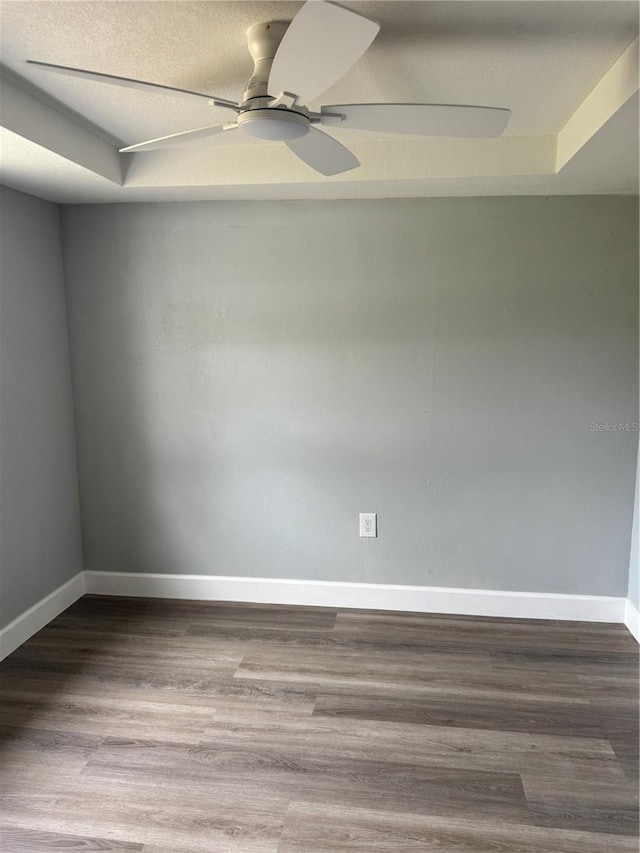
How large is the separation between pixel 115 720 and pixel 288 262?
6.67 ft

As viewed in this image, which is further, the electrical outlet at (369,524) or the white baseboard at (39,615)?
the electrical outlet at (369,524)

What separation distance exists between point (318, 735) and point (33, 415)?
1846 mm

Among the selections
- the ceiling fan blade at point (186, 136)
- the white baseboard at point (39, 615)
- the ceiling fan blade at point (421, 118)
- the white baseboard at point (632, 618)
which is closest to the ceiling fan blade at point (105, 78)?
the ceiling fan blade at point (186, 136)

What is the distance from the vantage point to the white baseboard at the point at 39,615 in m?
2.72

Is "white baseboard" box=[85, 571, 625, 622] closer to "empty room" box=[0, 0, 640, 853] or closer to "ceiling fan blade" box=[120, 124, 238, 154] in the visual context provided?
"empty room" box=[0, 0, 640, 853]

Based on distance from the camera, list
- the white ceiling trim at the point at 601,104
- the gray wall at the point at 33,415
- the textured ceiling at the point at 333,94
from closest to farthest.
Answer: the textured ceiling at the point at 333,94 < the white ceiling trim at the point at 601,104 < the gray wall at the point at 33,415

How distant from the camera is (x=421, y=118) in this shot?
1.61 m

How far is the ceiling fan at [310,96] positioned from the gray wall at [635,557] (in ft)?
6.17

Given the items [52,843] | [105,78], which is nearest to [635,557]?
[52,843]

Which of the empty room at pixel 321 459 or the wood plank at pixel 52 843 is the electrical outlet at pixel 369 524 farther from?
the wood plank at pixel 52 843

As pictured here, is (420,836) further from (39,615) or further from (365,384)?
(39,615)

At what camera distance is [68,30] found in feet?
5.24

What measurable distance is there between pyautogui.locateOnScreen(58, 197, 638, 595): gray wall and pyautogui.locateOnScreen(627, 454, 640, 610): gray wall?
5 cm

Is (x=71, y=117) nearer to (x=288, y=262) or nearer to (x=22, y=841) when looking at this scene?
(x=288, y=262)
